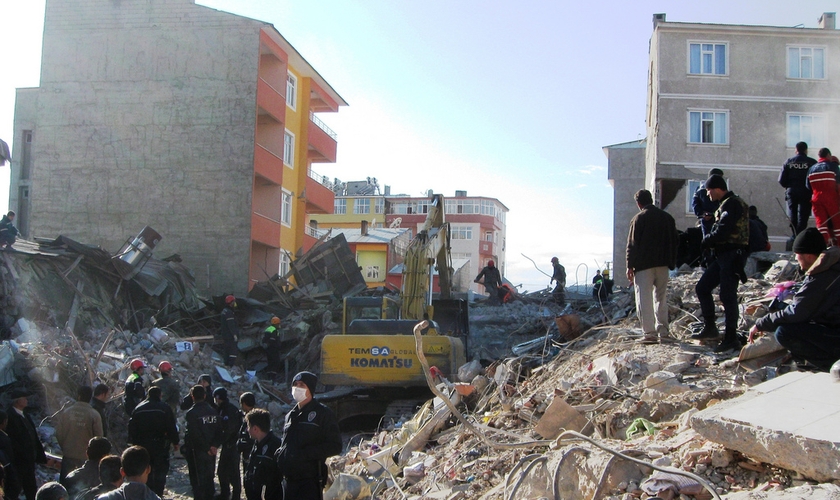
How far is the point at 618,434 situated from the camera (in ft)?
22.3

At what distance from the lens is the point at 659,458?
5.19 m

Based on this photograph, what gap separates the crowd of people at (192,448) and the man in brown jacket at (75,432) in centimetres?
1

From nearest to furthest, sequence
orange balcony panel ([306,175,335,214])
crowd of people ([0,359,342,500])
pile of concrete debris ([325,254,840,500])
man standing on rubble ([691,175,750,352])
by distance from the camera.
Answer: pile of concrete debris ([325,254,840,500])
crowd of people ([0,359,342,500])
man standing on rubble ([691,175,750,352])
orange balcony panel ([306,175,335,214])

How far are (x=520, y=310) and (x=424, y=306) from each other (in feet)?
25.6

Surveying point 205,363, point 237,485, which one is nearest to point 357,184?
point 205,363

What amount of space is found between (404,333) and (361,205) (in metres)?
74.4

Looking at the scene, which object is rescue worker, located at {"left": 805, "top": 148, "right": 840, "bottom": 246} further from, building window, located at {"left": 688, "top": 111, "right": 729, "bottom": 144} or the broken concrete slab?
building window, located at {"left": 688, "top": 111, "right": 729, "bottom": 144}

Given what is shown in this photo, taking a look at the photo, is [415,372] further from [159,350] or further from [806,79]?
[806,79]

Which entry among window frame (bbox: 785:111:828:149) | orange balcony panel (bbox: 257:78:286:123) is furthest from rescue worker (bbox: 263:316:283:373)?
window frame (bbox: 785:111:828:149)

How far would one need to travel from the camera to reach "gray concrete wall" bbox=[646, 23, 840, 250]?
30.2 m

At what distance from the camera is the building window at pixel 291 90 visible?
32.7 meters

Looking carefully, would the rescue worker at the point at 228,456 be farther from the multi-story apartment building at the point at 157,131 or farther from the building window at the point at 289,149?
the building window at the point at 289,149

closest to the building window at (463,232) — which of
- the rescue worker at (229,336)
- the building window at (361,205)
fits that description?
the building window at (361,205)

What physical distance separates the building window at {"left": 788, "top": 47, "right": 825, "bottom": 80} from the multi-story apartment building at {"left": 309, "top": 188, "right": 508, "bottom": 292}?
182 feet
